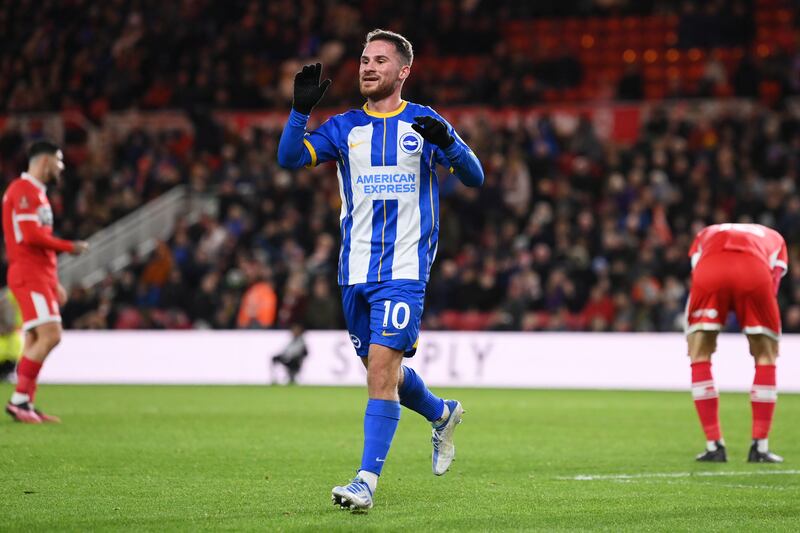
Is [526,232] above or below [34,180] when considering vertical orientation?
below

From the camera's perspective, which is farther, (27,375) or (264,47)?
(264,47)

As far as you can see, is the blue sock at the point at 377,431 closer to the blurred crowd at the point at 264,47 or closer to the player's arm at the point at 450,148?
the player's arm at the point at 450,148

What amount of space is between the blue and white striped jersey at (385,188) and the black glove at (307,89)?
24cm

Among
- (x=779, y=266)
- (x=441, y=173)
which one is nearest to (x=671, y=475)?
(x=779, y=266)

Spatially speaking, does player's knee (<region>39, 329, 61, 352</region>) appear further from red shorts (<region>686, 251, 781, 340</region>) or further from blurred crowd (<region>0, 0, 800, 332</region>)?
blurred crowd (<region>0, 0, 800, 332</region>)

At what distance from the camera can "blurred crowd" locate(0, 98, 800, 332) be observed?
66.2 feet

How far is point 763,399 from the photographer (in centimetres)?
909

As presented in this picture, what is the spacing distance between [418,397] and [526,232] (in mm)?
14948

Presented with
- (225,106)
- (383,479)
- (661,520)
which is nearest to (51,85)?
(225,106)

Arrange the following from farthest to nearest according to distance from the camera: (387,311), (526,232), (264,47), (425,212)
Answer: (264,47)
(526,232)
(425,212)
(387,311)

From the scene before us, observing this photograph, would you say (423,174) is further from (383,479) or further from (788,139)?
(788,139)

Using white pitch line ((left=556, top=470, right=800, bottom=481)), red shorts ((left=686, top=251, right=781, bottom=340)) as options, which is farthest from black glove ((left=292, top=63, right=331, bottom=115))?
red shorts ((left=686, top=251, right=781, bottom=340))

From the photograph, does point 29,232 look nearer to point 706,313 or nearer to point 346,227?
point 346,227

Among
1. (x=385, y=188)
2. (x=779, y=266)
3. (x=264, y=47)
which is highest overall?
(x=264, y=47)
